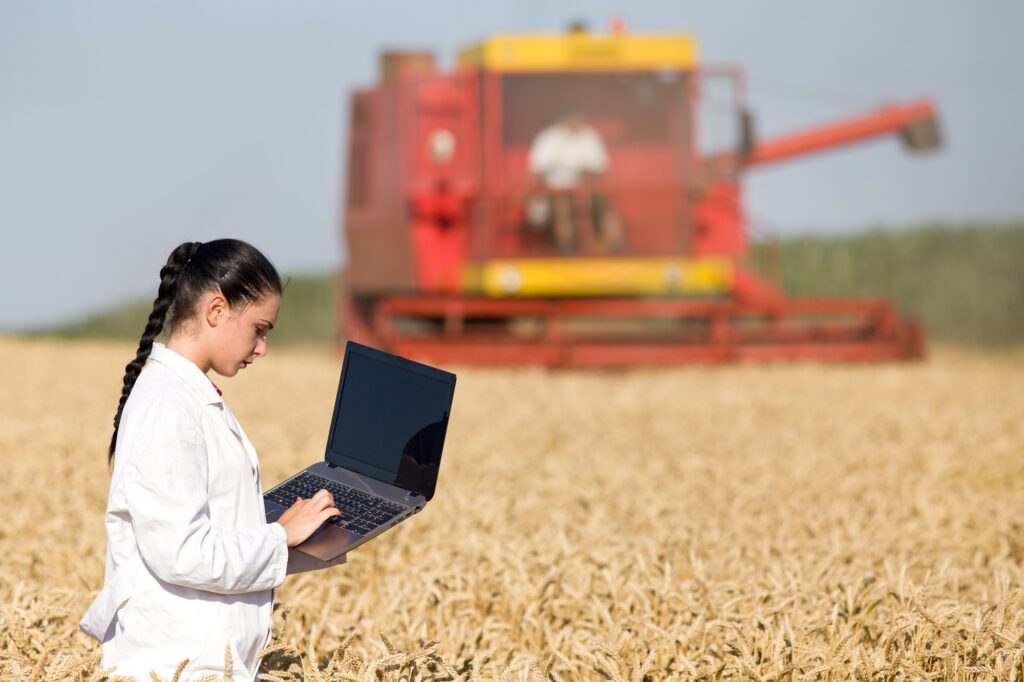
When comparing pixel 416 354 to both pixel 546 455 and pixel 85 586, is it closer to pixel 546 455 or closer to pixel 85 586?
pixel 546 455

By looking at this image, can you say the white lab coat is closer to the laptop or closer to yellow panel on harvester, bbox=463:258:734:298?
the laptop

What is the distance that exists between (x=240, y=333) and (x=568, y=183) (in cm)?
1064

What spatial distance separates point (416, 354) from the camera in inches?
500

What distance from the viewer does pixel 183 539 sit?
2.39 meters

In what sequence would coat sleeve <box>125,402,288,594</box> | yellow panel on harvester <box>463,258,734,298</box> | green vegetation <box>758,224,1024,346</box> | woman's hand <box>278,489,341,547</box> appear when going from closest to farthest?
coat sleeve <box>125,402,288,594</box> < woman's hand <box>278,489,341,547</box> < yellow panel on harvester <box>463,258,734,298</box> < green vegetation <box>758,224,1024,346</box>

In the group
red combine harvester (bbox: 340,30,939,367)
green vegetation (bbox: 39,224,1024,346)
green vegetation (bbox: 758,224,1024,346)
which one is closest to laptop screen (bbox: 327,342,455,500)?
red combine harvester (bbox: 340,30,939,367)

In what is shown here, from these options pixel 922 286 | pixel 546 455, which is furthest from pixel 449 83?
pixel 922 286

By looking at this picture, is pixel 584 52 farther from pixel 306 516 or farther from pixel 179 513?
pixel 179 513

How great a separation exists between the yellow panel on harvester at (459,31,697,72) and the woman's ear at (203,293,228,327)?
10897 millimetres

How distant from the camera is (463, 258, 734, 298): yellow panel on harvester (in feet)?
42.9

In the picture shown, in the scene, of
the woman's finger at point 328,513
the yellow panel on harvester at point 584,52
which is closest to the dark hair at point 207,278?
the woman's finger at point 328,513

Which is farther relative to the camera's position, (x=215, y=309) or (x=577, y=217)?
(x=577, y=217)

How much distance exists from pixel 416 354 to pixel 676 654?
31.2ft

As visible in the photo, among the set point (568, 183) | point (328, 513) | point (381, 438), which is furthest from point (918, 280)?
point (328, 513)
